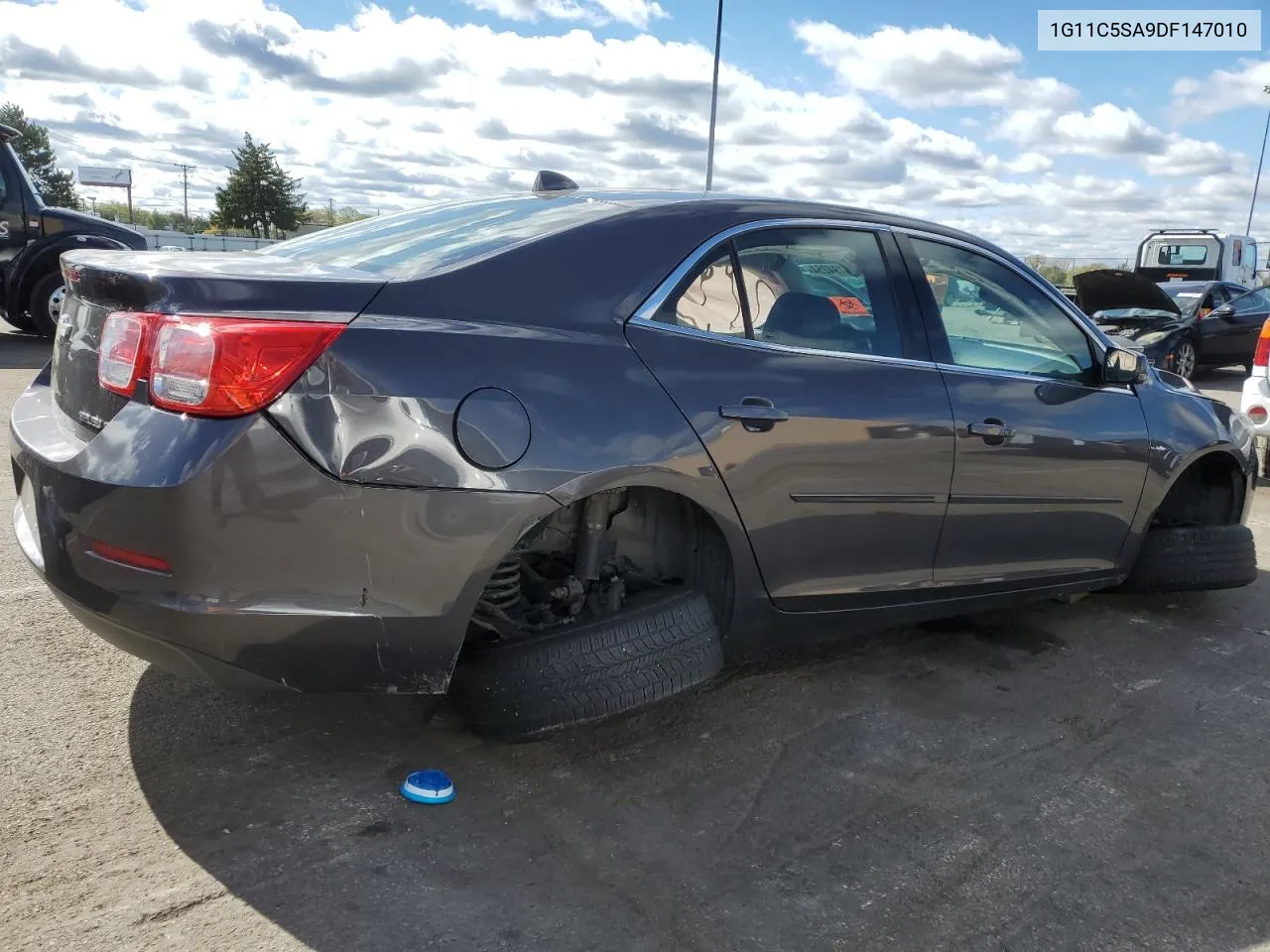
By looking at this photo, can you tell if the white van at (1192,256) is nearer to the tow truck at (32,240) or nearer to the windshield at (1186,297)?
the windshield at (1186,297)

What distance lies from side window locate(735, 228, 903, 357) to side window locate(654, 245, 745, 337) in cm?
6

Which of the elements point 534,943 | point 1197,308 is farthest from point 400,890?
point 1197,308

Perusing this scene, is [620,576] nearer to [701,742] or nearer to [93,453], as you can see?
[701,742]

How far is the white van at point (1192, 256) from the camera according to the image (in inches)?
891

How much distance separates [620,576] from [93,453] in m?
1.39

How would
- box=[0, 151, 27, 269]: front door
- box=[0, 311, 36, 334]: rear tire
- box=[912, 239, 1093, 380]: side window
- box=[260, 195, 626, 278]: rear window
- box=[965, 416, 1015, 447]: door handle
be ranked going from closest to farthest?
box=[260, 195, 626, 278]: rear window → box=[965, 416, 1015, 447]: door handle → box=[912, 239, 1093, 380]: side window → box=[0, 151, 27, 269]: front door → box=[0, 311, 36, 334]: rear tire

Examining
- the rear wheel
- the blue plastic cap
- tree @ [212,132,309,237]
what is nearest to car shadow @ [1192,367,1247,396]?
the rear wheel

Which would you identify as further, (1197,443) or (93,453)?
(1197,443)

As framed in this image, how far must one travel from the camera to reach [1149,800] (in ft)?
9.86

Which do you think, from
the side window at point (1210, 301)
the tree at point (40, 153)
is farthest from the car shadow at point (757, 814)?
the tree at point (40, 153)

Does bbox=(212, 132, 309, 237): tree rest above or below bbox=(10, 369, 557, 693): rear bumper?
above

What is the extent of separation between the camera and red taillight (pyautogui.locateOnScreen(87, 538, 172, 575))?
7.55 ft

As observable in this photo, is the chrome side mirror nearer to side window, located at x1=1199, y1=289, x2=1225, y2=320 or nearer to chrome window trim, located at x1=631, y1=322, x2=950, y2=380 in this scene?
chrome window trim, located at x1=631, y1=322, x2=950, y2=380

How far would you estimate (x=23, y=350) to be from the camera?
1163 cm
